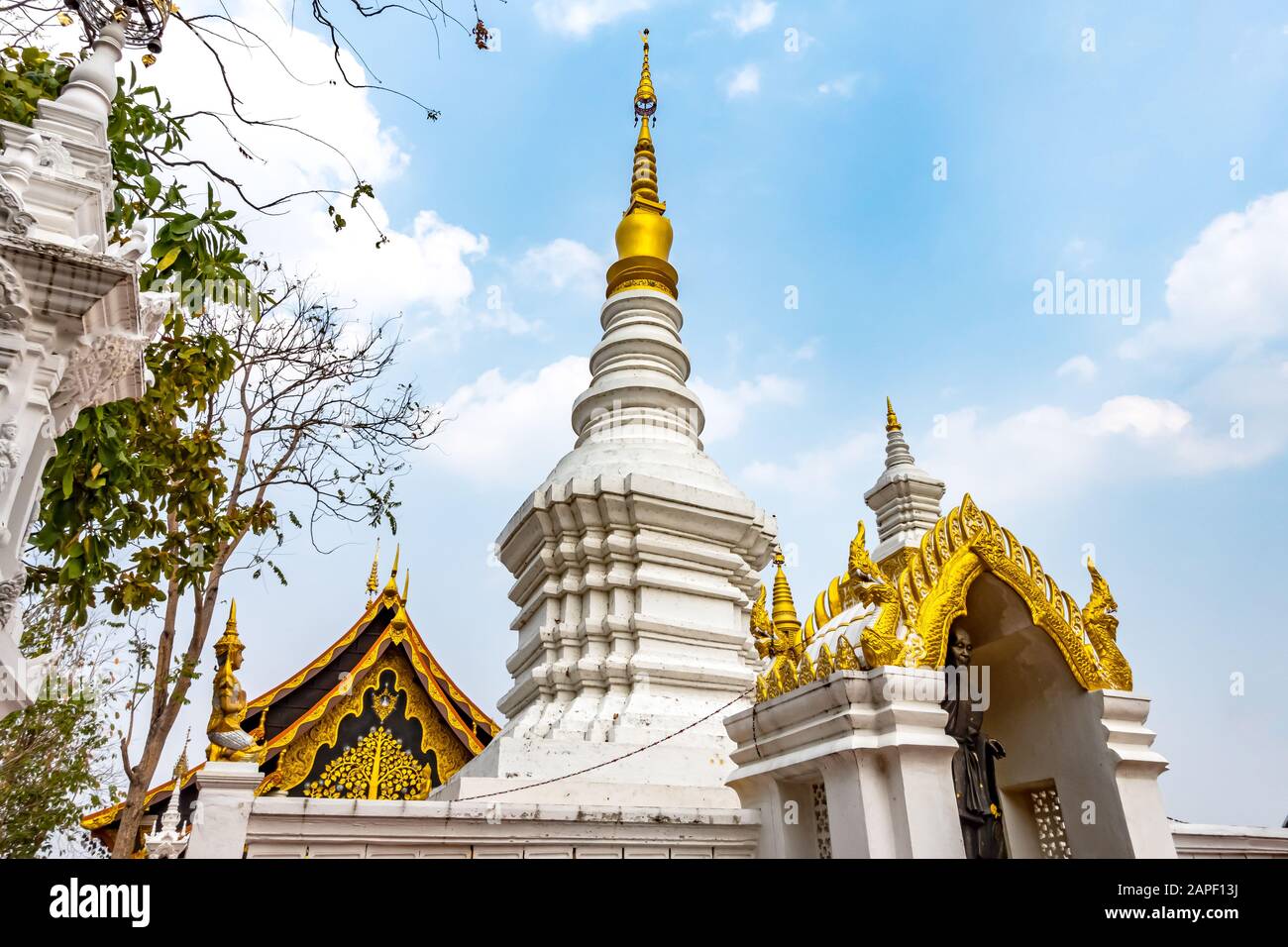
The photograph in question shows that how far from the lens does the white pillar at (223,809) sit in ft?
14.4

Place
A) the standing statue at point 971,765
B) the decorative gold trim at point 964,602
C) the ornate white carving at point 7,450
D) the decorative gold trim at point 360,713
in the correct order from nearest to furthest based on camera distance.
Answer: the ornate white carving at point 7,450 < the decorative gold trim at point 964,602 < the standing statue at point 971,765 < the decorative gold trim at point 360,713

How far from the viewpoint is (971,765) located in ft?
18.1

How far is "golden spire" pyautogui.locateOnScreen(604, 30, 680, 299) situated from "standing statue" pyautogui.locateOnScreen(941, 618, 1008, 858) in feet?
30.0

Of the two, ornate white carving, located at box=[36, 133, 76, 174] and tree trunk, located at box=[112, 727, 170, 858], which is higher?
ornate white carving, located at box=[36, 133, 76, 174]

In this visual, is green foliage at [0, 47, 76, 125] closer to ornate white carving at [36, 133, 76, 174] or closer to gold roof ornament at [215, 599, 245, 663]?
ornate white carving at [36, 133, 76, 174]

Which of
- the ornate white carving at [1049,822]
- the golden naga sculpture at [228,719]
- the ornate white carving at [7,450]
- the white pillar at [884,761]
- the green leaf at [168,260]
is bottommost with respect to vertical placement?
the ornate white carving at [1049,822]

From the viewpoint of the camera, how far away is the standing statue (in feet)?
Answer: 17.6

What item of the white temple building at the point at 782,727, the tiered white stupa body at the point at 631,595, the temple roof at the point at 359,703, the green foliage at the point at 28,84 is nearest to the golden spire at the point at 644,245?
the tiered white stupa body at the point at 631,595

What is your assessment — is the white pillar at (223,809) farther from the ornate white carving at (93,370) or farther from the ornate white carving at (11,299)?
the ornate white carving at (11,299)

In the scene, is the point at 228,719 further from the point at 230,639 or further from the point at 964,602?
the point at 964,602

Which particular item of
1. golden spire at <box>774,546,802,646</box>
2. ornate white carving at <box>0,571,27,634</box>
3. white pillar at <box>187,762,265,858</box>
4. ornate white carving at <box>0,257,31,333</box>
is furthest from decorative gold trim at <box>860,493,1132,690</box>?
A: ornate white carving at <box>0,257,31,333</box>

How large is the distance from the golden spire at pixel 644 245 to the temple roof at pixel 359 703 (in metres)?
6.29
